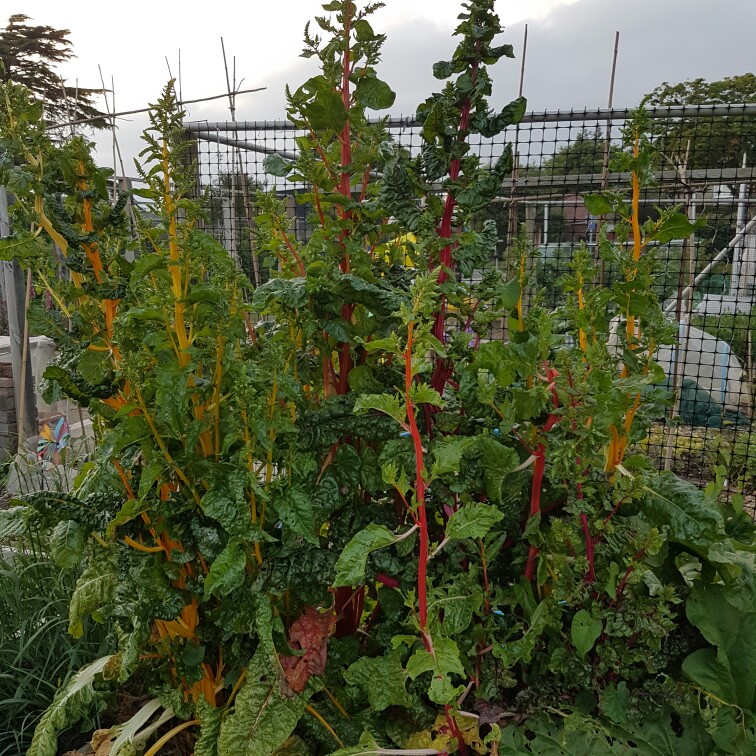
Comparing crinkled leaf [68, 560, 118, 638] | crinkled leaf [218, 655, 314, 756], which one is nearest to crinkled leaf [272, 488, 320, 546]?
crinkled leaf [218, 655, 314, 756]

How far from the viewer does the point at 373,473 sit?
116cm

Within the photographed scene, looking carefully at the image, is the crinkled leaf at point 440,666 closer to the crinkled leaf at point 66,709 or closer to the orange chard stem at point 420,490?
the orange chard stem at point 420,490

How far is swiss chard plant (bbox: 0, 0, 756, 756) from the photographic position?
3.39 ft

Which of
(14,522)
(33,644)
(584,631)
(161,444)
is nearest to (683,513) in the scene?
(584,631)

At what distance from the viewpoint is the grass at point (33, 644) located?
1.50m

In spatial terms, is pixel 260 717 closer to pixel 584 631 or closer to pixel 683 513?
pixel 584 631

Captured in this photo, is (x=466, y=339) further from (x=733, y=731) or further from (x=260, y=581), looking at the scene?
(x=733, y=731)

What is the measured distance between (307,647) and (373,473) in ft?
1.09

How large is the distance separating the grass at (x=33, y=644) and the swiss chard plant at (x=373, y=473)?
13.4 inches

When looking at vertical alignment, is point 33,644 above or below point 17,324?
below

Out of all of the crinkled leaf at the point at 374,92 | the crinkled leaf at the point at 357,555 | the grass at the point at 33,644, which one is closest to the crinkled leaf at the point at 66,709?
the grass at the point at 33,644

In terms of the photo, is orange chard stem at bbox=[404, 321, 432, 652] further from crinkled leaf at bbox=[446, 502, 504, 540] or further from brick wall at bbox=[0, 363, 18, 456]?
brick wall at bbox=[0, 363, 18, 456]

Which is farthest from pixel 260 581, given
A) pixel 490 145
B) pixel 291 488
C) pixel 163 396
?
pixel 490 145

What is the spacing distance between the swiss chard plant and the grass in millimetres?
341
